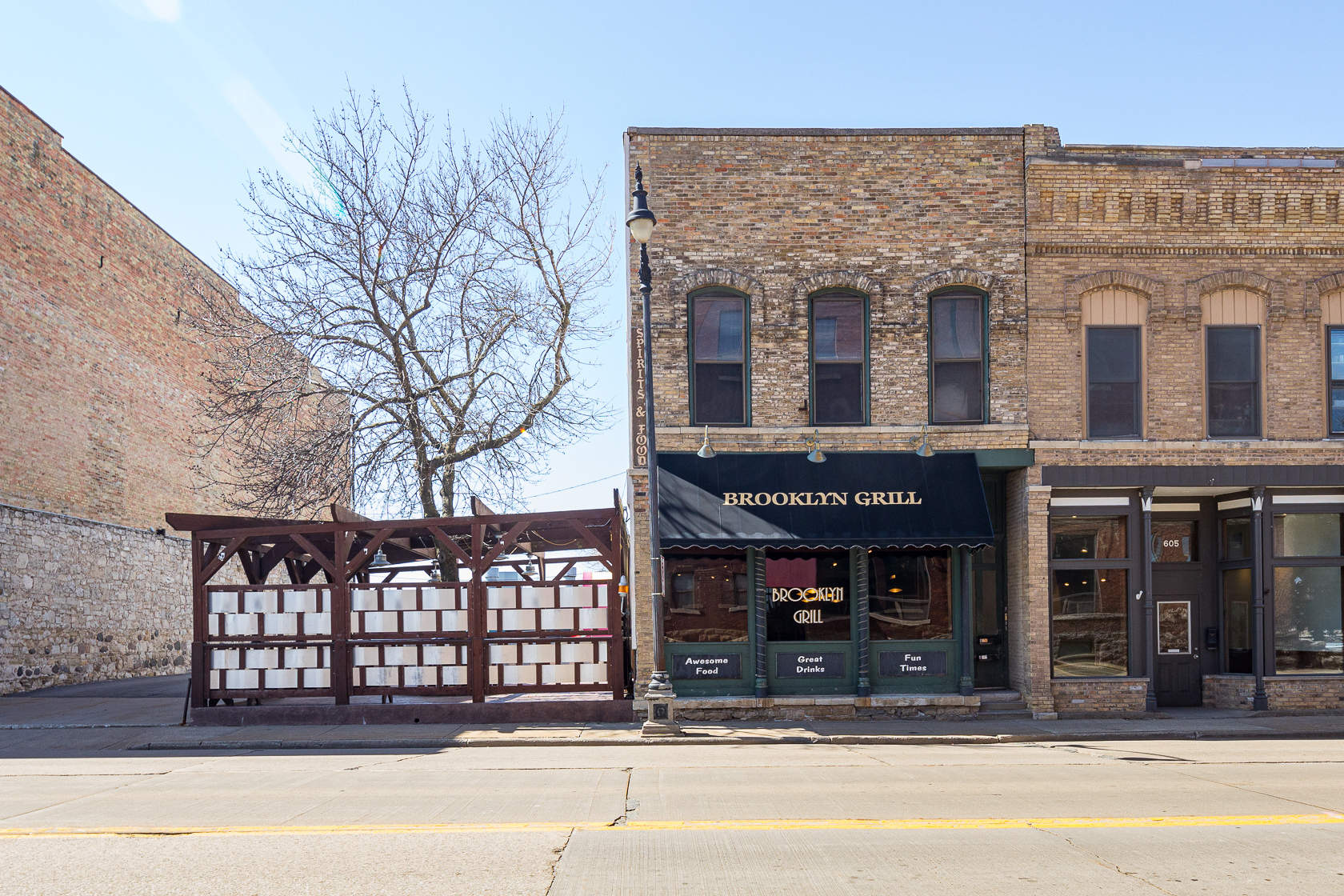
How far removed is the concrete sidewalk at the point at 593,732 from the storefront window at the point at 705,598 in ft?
4.99

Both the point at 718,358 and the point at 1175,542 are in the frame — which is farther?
the point at 1175,542

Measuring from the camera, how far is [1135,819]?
823 centimetres

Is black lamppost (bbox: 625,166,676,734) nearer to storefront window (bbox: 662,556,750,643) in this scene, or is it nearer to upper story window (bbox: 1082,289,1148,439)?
storefront window (bbox: 662,556,750,643)

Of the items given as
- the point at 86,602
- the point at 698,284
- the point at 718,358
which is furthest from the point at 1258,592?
the point at 86,602

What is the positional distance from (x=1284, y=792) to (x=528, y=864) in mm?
7221

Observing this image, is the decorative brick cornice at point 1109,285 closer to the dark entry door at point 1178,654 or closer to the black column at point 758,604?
the dark entry door at point 1178,654

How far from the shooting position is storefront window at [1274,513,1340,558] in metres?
16.7

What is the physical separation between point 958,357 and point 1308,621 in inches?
284

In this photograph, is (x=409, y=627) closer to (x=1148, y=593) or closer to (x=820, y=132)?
(x=820, y=132)

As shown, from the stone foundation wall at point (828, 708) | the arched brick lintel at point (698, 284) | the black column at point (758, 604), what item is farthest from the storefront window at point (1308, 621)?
the arched brick lintel at point (698, 284)

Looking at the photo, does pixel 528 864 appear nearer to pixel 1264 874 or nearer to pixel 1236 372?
pixel 1264 874

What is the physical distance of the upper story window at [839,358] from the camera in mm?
16531

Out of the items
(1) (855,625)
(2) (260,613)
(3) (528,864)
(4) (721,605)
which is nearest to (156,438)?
(2) (260,613)

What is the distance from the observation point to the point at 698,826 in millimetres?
7945
